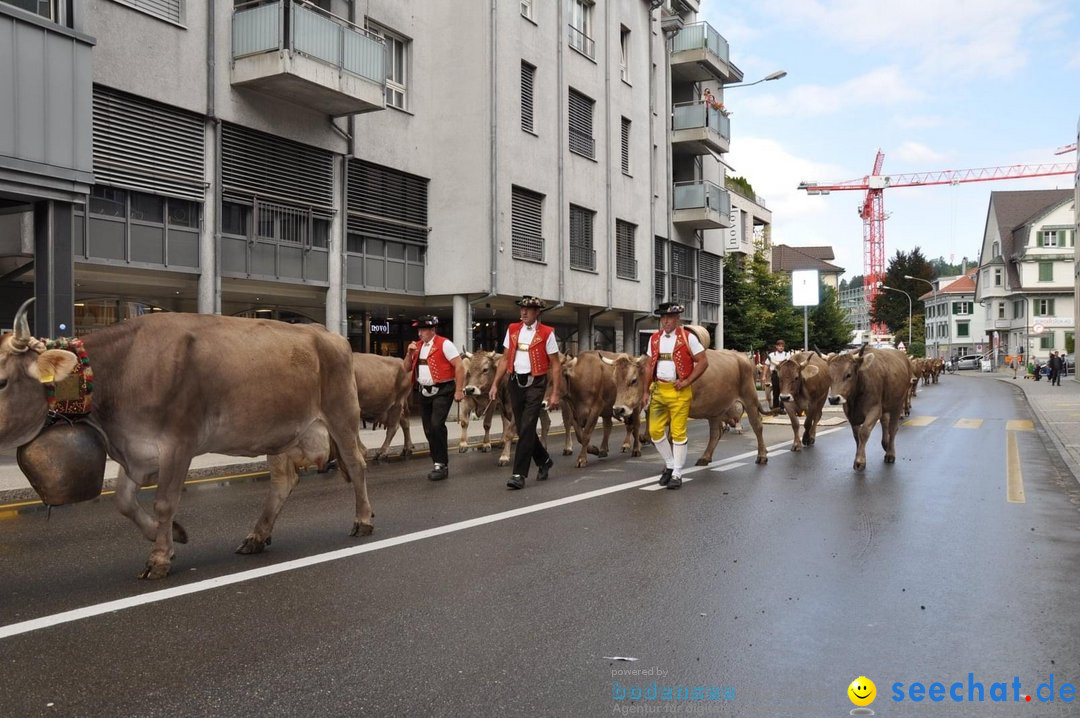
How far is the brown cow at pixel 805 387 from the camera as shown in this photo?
15.1m

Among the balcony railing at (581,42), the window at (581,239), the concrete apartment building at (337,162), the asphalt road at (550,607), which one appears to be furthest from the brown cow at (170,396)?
the balcony railing at (581,42)

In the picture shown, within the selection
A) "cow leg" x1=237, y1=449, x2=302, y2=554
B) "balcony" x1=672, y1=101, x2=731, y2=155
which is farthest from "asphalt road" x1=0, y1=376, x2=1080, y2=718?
"balcony" x1=672, y1=101, x2=731, y2=155

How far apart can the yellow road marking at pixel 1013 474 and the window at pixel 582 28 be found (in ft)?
56.6

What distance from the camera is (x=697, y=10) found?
40.4 meters

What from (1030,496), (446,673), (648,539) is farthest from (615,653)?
(1030,496)

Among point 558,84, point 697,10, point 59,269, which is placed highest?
point 697,10

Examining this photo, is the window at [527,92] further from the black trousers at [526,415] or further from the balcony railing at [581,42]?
the black trousers at [526,415]

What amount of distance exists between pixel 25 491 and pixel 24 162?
4.69m

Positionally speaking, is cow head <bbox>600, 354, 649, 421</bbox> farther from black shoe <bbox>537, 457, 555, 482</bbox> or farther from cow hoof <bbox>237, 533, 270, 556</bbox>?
cow hoof <bbox>237, 533, 270, 556</bbox>

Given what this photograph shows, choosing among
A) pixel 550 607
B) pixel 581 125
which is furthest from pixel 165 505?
pixel 581 125

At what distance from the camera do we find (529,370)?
1025 cm

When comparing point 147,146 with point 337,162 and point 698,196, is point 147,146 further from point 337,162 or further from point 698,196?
point 698,196

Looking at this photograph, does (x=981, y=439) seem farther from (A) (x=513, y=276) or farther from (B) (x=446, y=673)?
(B) (x=446, y=673)

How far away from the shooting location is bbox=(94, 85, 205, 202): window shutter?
47.8ft
